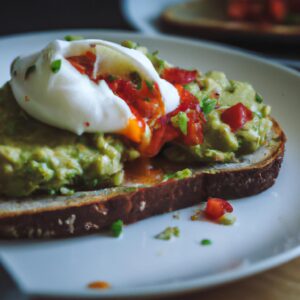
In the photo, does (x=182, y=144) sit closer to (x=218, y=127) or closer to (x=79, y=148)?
(x=218, y=127)

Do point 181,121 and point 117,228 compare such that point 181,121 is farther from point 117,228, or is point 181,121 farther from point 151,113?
point 117,228

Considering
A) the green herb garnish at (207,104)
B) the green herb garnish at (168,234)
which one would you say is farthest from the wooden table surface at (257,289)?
the green herb garnish at (207,104)

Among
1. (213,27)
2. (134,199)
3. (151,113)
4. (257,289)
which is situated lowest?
(257,289)

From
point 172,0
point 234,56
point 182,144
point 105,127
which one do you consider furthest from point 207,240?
point 172,0

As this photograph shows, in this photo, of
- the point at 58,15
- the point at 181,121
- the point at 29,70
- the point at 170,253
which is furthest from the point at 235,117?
the point at 58,15

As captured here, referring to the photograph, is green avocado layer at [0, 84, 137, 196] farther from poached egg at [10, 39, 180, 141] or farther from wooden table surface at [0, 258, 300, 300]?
wooden table surface at [0, 258, 300, 300]
